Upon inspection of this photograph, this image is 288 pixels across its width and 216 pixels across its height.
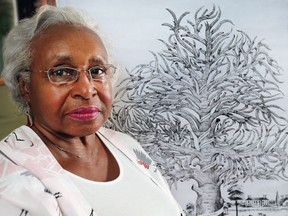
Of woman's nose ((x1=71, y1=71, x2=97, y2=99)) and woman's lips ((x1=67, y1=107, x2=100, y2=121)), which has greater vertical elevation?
woman's nose ((x1=71, y1=71, x2=97, y2=99))

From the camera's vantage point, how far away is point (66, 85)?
3.55 ft

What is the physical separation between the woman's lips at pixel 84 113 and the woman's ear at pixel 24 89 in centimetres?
13

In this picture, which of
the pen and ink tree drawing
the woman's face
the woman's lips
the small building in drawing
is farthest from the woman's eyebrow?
the small building in drawing

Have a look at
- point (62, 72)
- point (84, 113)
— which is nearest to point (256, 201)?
point (84, 113)

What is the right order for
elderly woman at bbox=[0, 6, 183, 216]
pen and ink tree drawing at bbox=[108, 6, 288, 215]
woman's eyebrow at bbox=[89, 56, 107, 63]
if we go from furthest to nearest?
pen and ink tree drawing at bbox=[108, 6, 288, 215] → woman's eyebrow at bbox=[89, 56, 107, 63] → elderly woman at bbox=[0, 6, 183, 216]

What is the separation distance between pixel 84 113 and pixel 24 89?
0.57ft

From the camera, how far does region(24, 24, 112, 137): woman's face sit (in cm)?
107

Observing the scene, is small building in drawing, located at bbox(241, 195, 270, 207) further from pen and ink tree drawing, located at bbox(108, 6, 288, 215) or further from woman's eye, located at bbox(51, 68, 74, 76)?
woman's eye, located at bbox(51, 68, 74, 76)

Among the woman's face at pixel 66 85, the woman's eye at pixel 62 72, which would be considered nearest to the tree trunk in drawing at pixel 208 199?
the woman's face at pixel 66 85

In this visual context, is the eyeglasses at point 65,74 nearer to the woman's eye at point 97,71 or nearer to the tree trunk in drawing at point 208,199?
the woman's eye at point 97,71

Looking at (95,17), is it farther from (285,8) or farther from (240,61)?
(285,8)

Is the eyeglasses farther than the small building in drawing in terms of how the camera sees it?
No

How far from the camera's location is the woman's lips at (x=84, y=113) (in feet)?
3.60

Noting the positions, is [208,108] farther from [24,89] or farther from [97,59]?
[24,89]
